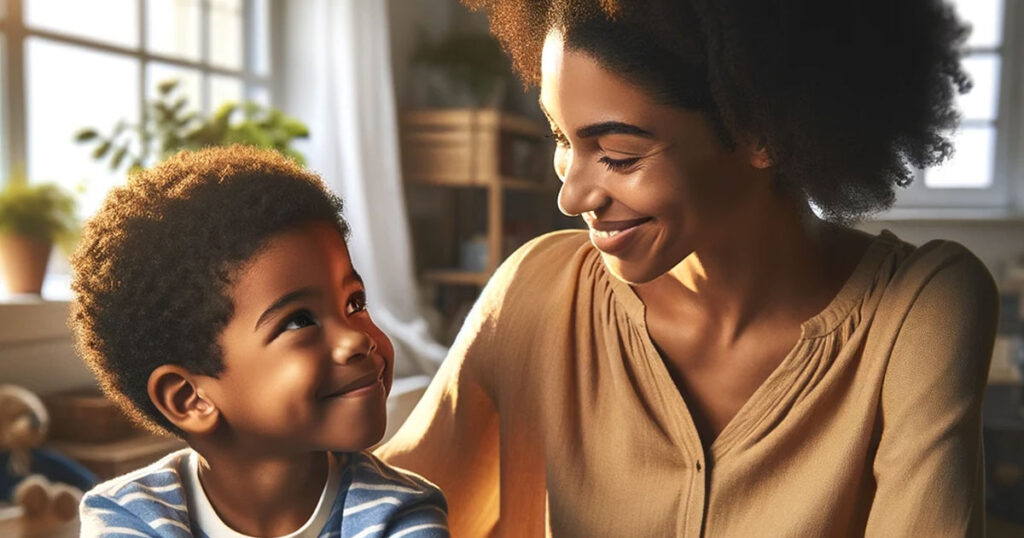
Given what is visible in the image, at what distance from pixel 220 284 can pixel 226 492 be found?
189mm

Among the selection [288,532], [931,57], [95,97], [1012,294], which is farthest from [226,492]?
[1012,294]

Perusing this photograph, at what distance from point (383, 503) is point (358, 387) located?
123 millimetres

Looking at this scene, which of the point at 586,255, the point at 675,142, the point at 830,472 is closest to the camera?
the point at 675,142

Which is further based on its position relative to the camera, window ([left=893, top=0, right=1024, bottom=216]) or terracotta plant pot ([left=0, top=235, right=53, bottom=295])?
window ([left=893, top=0, right=1024, bottom=216])

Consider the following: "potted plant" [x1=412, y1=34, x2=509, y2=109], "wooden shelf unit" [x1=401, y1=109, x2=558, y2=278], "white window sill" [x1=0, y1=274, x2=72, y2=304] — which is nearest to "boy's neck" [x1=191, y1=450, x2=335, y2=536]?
"white window sill" [x1=0, y1=274, x2=72, y2=304]

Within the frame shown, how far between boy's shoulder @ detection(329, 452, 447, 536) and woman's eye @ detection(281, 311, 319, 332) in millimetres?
162

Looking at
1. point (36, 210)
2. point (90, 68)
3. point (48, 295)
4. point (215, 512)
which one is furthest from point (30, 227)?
point (215, 512)

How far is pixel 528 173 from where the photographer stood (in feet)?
15.8

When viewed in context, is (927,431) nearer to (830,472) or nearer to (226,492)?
(830,472)

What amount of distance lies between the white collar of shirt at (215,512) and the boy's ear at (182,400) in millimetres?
69

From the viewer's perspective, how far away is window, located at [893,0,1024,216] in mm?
4695

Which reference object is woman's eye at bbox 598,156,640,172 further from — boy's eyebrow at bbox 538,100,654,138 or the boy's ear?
the boy's ear

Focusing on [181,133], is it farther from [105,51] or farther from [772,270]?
[772,270]

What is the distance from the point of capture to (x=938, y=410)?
1.05 meters
